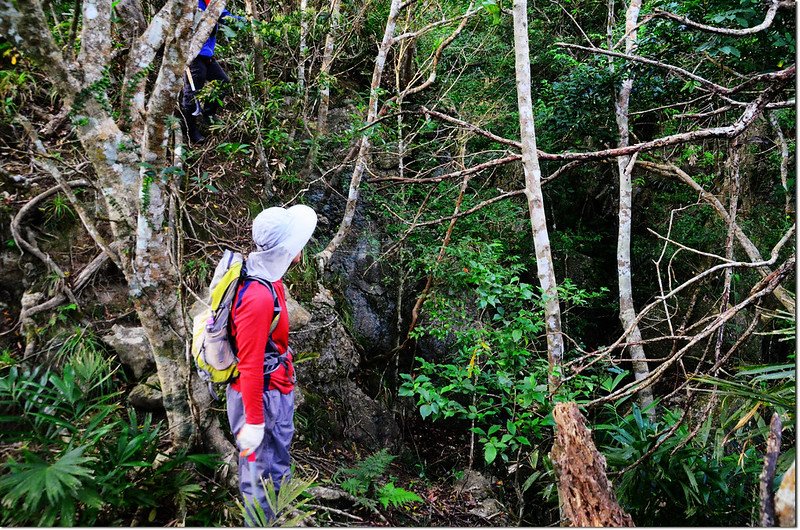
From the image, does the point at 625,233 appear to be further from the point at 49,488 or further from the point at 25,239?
the point at 25,239

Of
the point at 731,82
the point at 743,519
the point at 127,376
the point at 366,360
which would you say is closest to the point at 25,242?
the point at 127,376

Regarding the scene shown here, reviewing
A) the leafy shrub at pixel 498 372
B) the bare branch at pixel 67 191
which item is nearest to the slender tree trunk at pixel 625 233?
the leafy shrub at pixel 498 372

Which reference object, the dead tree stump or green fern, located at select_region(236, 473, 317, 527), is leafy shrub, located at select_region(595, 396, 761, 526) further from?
green fern, located at select_region(236, 473, 317, 527)

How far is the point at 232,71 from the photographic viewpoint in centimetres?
696

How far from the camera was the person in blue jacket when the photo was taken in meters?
5.48

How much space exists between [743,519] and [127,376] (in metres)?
5.70

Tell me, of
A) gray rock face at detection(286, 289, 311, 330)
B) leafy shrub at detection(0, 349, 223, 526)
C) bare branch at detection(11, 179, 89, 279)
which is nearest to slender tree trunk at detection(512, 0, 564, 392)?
gray rock face at detection(286, 289, 311, 330)

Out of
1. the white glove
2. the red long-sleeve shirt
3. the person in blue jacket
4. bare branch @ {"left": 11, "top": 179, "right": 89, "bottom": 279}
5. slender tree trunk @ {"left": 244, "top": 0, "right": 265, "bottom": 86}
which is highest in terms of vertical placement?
slender tree trunk @ {"left": 244, "top": 0, "right": 265, "bottom": 86}

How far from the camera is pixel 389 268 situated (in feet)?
26.0

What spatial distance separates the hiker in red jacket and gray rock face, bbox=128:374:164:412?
4.60ft

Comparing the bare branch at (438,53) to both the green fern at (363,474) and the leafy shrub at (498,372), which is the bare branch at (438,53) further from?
the green fern at (363,474)

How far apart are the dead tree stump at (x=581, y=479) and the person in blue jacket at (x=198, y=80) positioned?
16.8 ft

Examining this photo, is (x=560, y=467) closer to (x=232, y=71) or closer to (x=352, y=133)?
(x=352, y=133)

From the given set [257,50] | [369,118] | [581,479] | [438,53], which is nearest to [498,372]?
[581,479]
